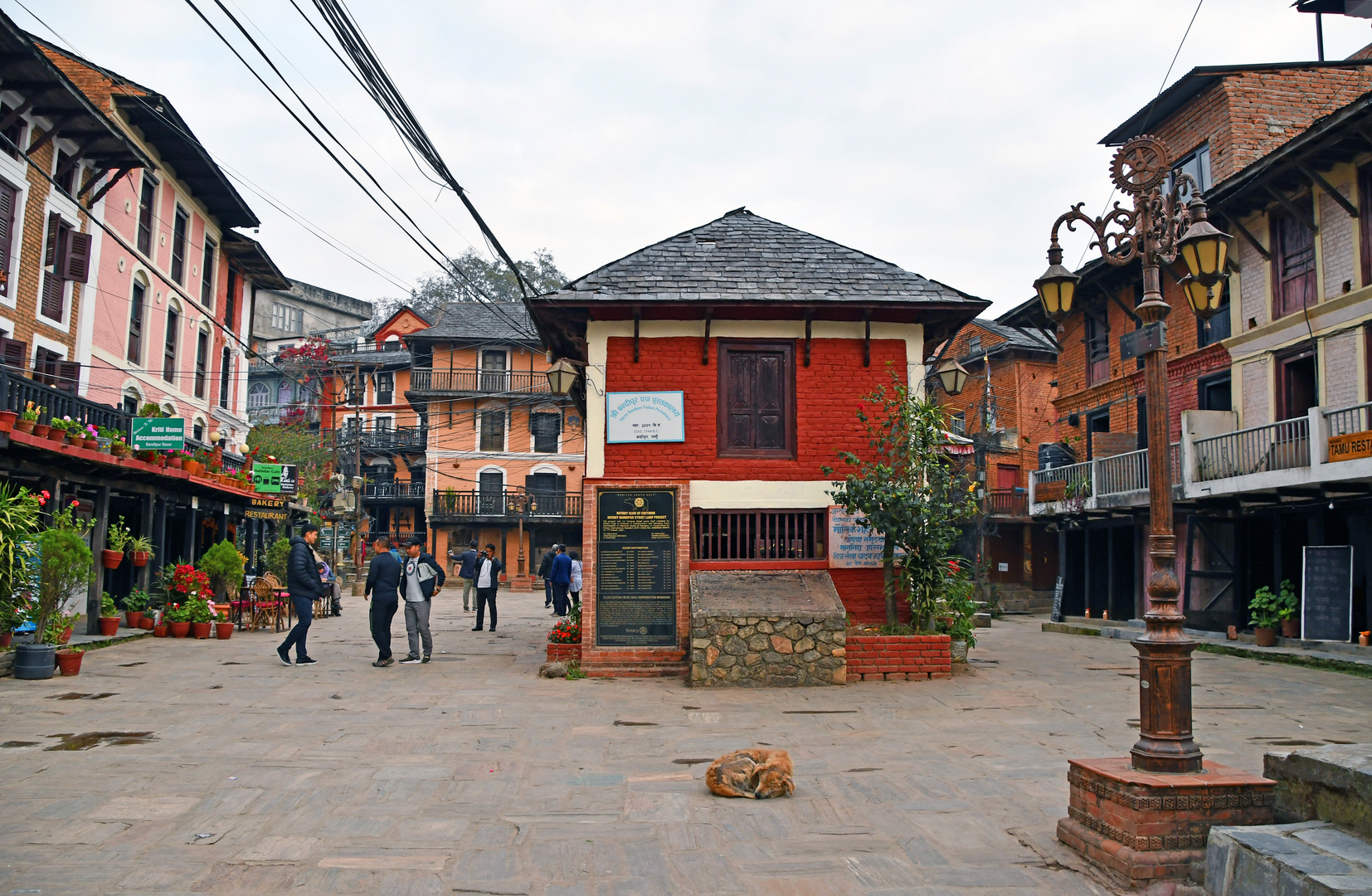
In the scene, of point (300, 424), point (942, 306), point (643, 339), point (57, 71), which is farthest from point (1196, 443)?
point (300, 424)

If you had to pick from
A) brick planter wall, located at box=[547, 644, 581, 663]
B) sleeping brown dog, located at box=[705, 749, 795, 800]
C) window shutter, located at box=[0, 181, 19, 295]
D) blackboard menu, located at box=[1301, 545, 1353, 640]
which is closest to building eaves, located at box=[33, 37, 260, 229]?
window shutter, located at box=[0, 181, 19, 295]

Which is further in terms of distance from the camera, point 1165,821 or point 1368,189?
point 1368,189

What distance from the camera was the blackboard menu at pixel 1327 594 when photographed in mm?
16375

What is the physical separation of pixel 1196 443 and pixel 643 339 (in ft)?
41.6

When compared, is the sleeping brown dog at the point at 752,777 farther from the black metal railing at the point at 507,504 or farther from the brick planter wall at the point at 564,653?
the black metal railing at the point at 507,504

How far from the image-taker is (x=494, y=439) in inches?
1900

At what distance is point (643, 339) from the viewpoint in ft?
43.6

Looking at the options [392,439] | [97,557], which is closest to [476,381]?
[392,439]

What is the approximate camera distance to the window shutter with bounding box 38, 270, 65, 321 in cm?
1956

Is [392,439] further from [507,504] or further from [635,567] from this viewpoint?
[635,567]

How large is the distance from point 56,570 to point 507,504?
117ft

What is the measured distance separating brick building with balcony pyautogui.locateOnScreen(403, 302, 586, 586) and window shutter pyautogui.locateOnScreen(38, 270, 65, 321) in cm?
2688

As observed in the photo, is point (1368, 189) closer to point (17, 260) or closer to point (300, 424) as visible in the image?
point (17, 260)

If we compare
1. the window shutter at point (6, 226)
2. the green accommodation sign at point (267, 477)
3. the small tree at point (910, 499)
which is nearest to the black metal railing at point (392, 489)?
the green accommodation sign at point (267, 477)
